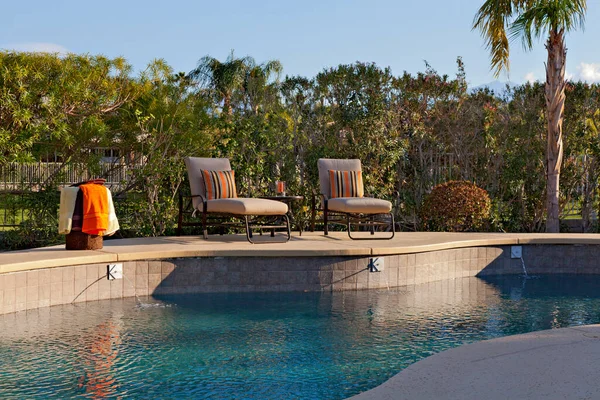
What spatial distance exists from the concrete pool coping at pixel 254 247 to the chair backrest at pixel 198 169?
498 mm

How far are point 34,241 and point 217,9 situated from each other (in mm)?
3600

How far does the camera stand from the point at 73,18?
442 inches

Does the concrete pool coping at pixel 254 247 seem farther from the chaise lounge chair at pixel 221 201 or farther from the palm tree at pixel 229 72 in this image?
the palm tree at pixel 229 72

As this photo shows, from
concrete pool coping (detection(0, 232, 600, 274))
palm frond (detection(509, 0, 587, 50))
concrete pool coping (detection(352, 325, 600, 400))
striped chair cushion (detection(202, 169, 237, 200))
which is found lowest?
concrete pool coping (detection(352, 325, 600, 400))

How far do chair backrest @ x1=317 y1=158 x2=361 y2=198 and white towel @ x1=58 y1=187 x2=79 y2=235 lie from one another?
10.5 feet

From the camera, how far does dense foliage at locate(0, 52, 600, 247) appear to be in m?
8.87

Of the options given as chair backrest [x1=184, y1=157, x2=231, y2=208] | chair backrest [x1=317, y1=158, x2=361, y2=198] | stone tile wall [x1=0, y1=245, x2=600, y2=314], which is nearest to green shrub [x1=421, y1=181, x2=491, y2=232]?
chair backrest [x1=317, y1=158, x2=361, y2=198]

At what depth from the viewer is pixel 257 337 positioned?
16.6ft

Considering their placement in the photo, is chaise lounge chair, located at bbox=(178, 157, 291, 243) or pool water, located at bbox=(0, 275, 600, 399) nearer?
pool water, located at bbox=(0, 275, 600, 399)

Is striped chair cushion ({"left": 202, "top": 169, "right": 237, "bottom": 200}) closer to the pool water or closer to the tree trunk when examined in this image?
the pool water

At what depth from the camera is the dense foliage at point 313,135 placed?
8.87 metres

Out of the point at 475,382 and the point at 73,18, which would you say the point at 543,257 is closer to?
the point at 475,382

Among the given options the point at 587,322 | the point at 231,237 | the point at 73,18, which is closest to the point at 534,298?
the point at 587,322

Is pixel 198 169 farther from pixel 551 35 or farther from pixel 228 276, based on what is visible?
pixel 551 35
